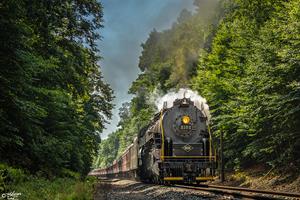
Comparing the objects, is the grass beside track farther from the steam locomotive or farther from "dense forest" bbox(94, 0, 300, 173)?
"dense forest" bbox(94, 0, 300, 173)

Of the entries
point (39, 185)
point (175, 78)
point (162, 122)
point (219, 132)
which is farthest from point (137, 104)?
point (39, 185)

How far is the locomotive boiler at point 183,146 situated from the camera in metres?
18.9

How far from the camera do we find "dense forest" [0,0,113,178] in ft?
38.2

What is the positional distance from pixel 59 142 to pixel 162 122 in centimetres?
552

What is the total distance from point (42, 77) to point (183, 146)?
7.55m

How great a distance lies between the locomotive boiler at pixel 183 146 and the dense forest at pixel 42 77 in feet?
14.8

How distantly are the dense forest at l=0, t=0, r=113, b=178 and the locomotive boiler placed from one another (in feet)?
14.8

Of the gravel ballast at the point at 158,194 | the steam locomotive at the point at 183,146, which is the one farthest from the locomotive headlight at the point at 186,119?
the gravel ballast at the point at 158,194

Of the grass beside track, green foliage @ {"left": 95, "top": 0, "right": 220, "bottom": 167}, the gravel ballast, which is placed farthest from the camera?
green foliage @ {"left": 95, "top": 0, "right": 220, "bottom": 167}

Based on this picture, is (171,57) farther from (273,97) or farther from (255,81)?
(273,97)

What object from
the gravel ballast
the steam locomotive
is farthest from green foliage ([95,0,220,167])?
the gravel ballast

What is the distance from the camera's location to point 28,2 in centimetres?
1502

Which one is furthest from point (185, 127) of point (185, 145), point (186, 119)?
point (185, 145)

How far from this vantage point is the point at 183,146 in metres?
19.3
